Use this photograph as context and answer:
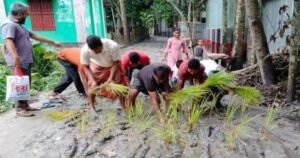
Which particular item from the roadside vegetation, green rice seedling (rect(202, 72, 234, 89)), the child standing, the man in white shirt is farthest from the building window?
green rice seedling (rect(202, 72, 234, 89))

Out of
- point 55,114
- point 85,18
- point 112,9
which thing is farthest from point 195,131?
point 112,9

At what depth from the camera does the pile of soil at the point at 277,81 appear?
211 inches

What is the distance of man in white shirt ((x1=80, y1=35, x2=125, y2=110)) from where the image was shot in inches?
179

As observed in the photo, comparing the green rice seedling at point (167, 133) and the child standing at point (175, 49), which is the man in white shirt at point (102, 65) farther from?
the child standing at point (175, 49)

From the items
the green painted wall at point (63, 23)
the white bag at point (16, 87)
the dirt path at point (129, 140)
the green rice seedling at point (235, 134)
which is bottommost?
the dirt path at point (129, 140)

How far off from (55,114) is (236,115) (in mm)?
2306

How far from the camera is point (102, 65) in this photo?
4.72 m

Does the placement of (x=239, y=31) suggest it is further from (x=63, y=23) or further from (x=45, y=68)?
(x=63, y=23)

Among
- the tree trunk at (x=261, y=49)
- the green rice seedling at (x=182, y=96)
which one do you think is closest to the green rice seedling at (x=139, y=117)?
the green rice seedling at (x=182, y=96)

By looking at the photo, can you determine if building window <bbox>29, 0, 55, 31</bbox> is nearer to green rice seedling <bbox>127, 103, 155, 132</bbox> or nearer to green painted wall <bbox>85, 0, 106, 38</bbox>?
green painted wall <bbox>85, 0, 106, 38</bbox>

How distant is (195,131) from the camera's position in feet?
13.0

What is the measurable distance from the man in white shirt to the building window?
825 cm

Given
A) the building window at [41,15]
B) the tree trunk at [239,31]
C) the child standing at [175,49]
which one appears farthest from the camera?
the building window at [41,15]

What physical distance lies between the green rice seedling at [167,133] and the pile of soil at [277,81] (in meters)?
2.21
